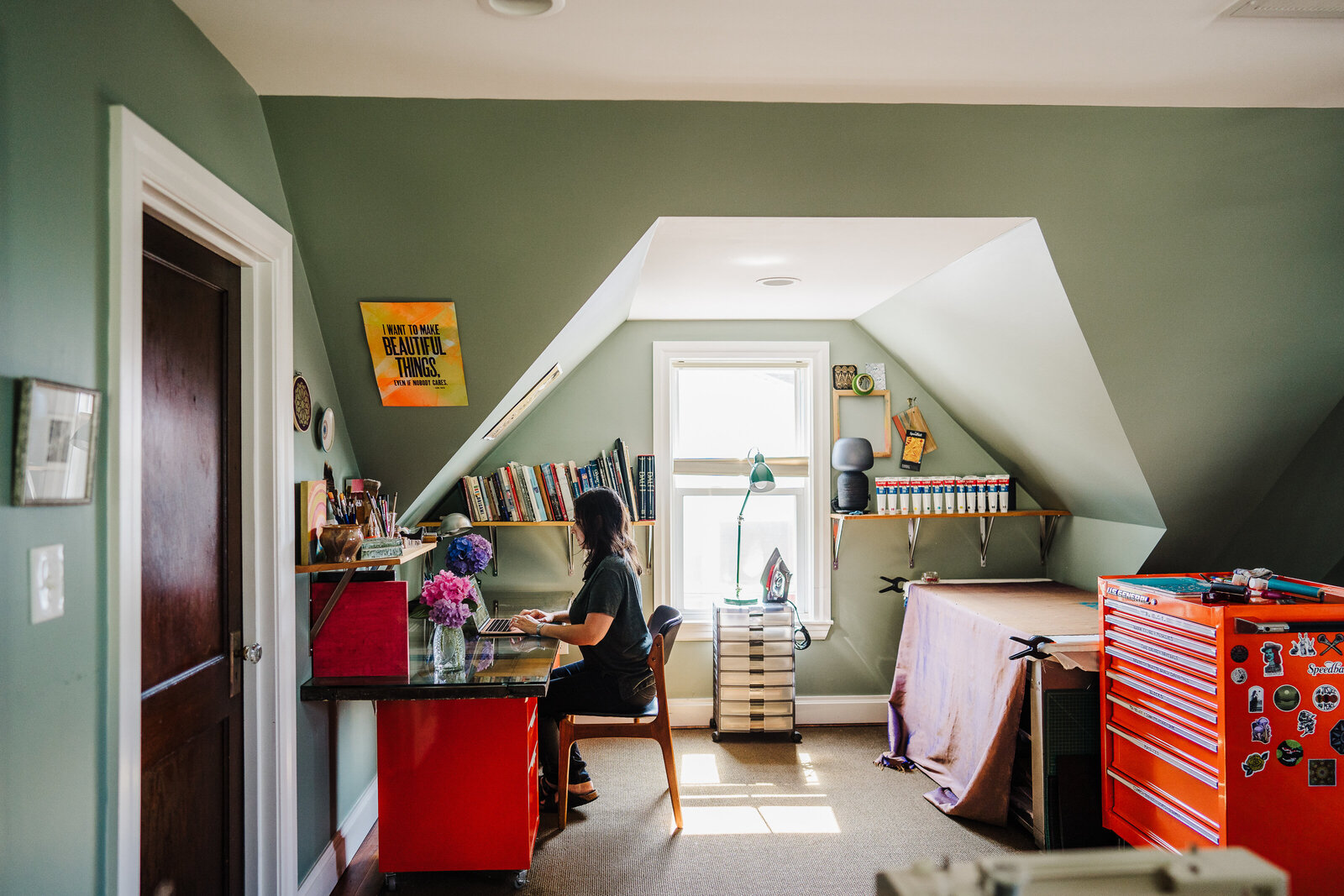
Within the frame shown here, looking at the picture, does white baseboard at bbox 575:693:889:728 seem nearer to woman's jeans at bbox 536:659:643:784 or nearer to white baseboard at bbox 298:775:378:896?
woman's jeans at bbox 536:659:643:784

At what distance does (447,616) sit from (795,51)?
6.21ft

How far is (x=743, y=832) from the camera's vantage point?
9.62 feet

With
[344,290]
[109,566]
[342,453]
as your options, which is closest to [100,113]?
[109,566]

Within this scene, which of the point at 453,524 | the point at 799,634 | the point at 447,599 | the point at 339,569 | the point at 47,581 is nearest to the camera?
the point at 47,581


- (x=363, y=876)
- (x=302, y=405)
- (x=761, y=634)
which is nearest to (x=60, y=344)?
(x=302, y=405)

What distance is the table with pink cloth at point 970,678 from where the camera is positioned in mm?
2857

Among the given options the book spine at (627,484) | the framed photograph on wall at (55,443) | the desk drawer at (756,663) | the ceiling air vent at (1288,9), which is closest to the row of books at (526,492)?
the book spine at (627,484)

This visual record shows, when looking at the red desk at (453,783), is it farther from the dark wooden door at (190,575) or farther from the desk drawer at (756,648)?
the desk drawer at (756,648)

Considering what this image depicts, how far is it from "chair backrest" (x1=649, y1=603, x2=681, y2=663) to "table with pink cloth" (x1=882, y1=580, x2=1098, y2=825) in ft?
3.98

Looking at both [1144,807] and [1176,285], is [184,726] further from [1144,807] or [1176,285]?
[1176,285]

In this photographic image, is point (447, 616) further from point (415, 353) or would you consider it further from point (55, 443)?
point (55, 443)

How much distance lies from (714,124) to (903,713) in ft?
9.51

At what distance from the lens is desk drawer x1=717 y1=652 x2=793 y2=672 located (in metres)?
3.81

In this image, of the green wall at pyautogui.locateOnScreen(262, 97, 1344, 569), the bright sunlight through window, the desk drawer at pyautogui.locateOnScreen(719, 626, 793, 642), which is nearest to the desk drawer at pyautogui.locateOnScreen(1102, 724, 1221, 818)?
the bright sunlight through window
